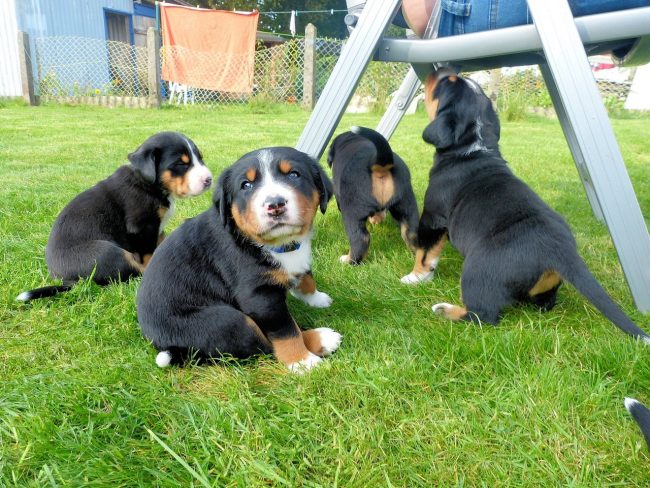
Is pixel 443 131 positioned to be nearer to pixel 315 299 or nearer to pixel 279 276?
pixel 315 299

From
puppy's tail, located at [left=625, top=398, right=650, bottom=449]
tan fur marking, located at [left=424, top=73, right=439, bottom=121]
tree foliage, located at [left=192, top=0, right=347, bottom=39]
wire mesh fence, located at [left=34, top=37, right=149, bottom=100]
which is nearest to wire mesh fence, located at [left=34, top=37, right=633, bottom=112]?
wire mesh fence, located at [left=34, top=37, right=149, bottom=100]

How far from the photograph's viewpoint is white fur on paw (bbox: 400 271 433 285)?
3018mm

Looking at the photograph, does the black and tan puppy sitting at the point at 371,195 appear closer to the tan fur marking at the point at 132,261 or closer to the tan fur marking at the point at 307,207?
the tan fur marking at the point at 307,207

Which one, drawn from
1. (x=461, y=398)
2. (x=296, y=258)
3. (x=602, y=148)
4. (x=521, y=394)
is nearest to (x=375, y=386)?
(x=461, y=398)

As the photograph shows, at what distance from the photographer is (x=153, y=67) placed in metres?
13.8

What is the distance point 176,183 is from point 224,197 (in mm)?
1376

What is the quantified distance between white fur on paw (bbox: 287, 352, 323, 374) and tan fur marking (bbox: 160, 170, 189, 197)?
5.96 feet

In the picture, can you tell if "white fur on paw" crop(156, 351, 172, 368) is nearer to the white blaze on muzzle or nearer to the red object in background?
the white blaze on muzzle

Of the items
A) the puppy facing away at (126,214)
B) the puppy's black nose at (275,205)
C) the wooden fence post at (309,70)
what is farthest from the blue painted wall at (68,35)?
the puppy's black nose at (275,205)

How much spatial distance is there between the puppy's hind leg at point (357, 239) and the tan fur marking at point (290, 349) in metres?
1.26

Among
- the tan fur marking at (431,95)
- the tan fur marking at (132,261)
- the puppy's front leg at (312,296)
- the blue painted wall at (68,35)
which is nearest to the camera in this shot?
the puppy's front leg at (312,296)

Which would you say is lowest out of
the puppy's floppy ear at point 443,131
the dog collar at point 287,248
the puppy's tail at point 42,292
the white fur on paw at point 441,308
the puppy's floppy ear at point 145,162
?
the puppy's tail at point 42,292

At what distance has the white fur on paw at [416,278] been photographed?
302 cm

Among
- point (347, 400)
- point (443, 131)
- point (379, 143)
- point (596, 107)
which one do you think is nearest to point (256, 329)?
point (347, 400)
